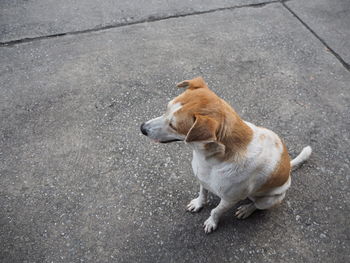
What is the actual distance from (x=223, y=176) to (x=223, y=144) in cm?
30

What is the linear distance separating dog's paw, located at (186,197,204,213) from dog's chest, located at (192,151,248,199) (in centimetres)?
57

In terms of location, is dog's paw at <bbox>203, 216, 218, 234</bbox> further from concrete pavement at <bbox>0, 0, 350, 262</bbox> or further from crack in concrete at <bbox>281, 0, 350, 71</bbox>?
crack in concrete at <bbox>281, 0, 350, 71</bbox>

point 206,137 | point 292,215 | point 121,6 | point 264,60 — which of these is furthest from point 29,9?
point 292,215

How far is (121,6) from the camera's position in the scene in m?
5.47

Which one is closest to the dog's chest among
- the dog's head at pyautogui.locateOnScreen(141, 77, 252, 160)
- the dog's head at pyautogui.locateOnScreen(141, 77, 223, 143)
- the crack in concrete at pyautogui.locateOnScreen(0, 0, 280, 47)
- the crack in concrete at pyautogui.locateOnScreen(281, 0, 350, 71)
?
the dog's head at pyautogui.locateOnScreen(141, 77, 252, 160)

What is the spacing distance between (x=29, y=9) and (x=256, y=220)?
5.24m

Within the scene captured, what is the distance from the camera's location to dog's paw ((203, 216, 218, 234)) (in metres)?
2.86

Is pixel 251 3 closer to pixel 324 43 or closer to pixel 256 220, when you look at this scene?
pixel 324 43

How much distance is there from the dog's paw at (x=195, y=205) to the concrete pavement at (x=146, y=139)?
76mm

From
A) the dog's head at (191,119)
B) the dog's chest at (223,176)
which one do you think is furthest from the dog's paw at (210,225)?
the dog's head at (191,119)

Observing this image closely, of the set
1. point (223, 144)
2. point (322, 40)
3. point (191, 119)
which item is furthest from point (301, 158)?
point (322, 40)

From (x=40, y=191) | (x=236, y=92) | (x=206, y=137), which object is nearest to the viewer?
(x=206, y=137)

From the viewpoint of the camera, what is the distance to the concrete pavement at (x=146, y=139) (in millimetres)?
2869

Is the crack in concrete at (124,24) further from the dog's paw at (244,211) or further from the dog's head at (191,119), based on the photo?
the dog's paw at (244,211)
